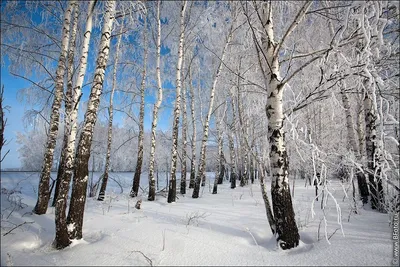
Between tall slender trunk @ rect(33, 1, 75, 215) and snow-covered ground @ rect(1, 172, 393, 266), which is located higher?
tall slender trunk @ rect(33, 1, 75, 215)

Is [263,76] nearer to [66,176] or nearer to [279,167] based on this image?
[279,167]

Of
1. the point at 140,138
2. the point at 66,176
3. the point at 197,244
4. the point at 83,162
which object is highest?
the point at 140,138

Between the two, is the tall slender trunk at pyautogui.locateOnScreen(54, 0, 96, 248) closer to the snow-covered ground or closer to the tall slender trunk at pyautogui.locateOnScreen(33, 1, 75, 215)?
the snow-covered ground

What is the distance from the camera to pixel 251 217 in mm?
4211

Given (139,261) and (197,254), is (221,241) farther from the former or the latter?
(139,261)

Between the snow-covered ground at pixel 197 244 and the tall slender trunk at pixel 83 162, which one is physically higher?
the tall slender trunk at pixel 83 162

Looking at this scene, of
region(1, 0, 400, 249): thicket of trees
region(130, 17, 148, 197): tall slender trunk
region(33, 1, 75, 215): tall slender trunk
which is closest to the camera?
region(1, 0, 400, 249): thicket of trees

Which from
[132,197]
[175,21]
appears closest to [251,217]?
[132,197]

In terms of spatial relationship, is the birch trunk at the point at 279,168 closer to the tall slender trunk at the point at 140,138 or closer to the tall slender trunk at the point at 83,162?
the tall slender trunk at the point at 83,162

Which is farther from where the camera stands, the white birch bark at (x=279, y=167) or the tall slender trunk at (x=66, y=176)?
the tall slender trunk at (x=66, y=176)

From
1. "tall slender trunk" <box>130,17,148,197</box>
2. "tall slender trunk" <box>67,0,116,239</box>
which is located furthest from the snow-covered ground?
"tall slender trunk" <box>130,17,148,197</box>

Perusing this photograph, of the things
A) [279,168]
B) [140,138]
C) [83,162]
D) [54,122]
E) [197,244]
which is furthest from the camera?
[140,138]

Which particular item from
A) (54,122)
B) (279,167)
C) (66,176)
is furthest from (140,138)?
(279,167)

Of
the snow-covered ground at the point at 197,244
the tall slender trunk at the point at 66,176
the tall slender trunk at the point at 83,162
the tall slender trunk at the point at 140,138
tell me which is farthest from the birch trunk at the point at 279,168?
the tall slender trunk at the point at 140,138
